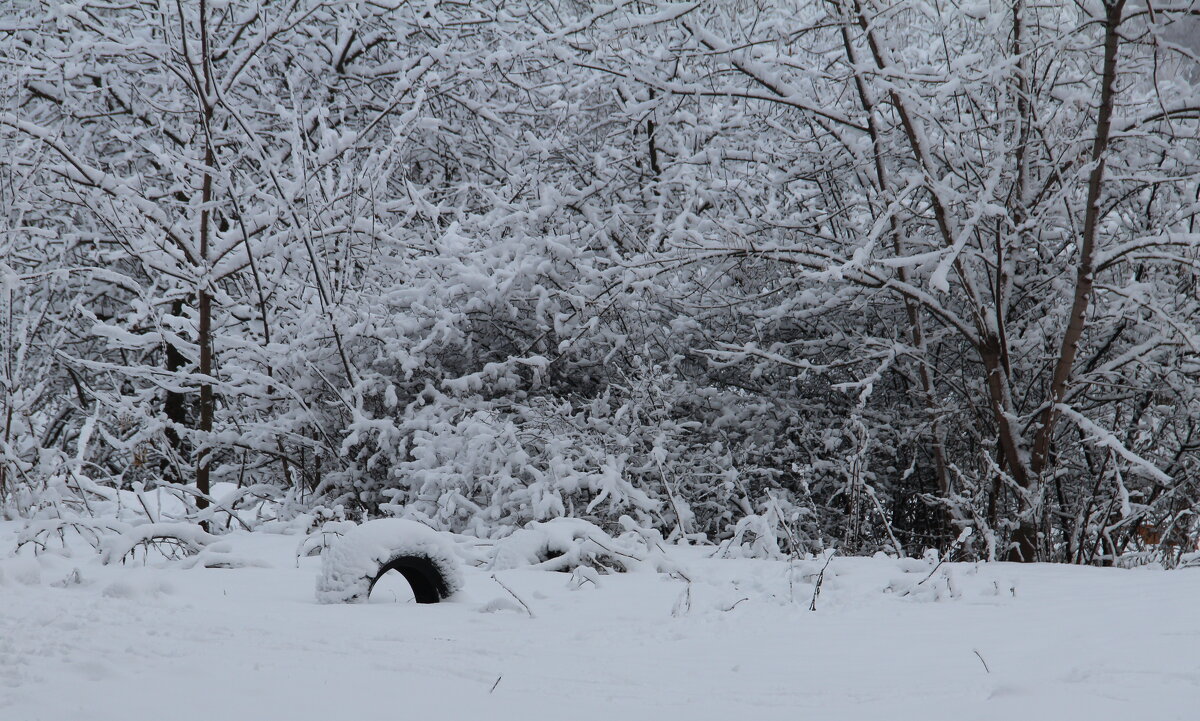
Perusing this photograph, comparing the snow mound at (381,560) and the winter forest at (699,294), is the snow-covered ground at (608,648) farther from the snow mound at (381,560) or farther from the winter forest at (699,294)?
the winter forest at (699,294)

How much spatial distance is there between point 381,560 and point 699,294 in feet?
14.0

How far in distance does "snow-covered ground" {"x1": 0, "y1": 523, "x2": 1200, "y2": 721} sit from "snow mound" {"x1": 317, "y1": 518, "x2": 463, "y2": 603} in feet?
0.22

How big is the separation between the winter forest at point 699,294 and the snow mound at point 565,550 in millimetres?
51

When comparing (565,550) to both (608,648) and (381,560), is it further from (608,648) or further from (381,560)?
(608,648)

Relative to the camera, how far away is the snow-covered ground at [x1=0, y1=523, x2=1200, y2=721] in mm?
1637

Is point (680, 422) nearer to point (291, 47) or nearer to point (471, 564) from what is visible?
point (471, 564)

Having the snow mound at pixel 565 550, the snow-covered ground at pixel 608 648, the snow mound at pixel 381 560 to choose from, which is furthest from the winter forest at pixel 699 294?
the snow-covered ground at pixel 608 648

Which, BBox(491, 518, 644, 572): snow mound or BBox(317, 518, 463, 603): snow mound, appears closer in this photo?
BBox(317, 518, 463, 603): snow mound

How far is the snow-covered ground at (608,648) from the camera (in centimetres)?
164

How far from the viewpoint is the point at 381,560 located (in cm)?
288

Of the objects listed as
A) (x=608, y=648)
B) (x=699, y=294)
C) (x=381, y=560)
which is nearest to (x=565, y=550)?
(x=381, y=560)

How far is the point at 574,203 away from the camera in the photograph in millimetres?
6961

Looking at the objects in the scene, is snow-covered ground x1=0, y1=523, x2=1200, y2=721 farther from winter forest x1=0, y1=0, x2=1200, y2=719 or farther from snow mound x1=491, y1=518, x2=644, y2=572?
winter forest x1=0, y1=0, x2=1200, y2=719

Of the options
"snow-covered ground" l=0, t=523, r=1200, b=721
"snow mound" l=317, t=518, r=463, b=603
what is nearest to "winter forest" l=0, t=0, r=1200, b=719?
"snow mound" l=317, t=518, r=463, b=603
